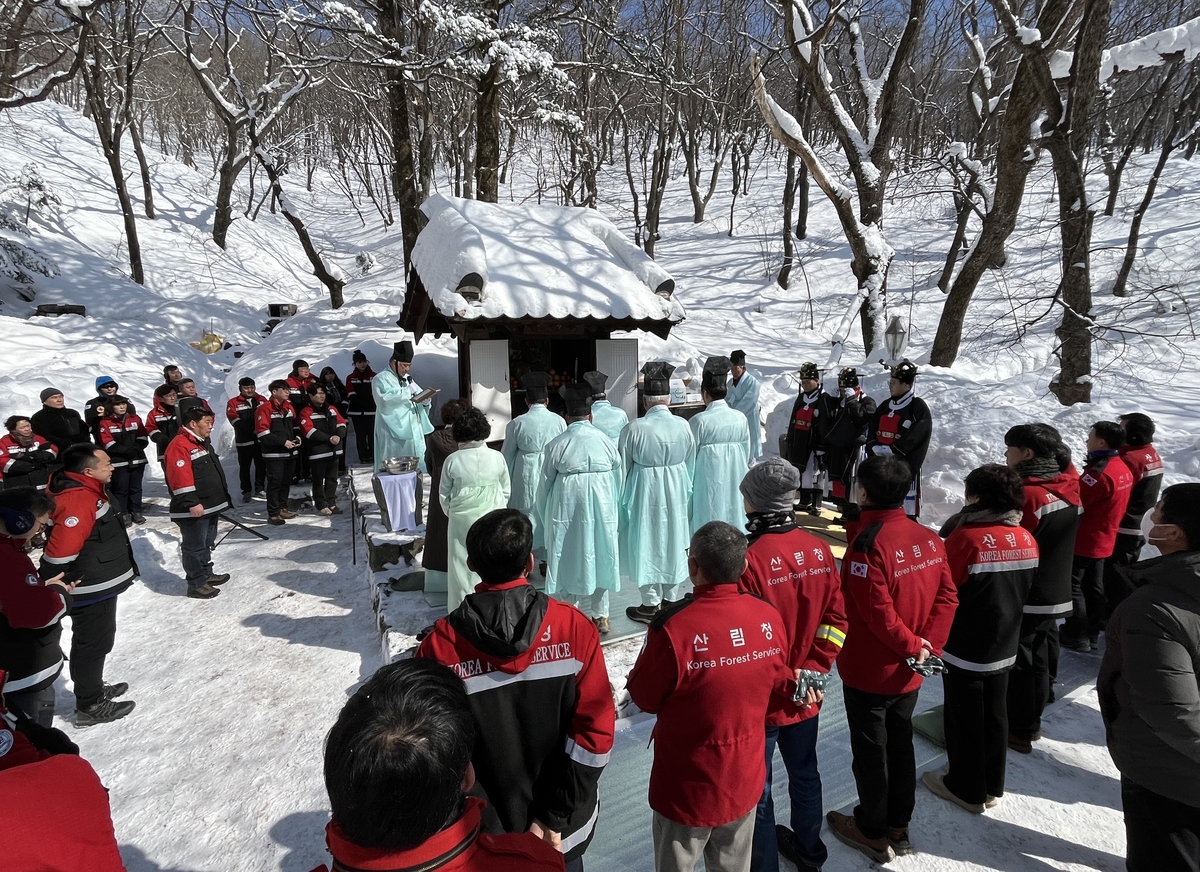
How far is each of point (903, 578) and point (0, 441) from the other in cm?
813

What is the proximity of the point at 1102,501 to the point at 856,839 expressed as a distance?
2.89m

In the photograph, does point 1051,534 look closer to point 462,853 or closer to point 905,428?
point 905,428

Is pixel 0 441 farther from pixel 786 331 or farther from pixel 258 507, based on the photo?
pixel 786 331

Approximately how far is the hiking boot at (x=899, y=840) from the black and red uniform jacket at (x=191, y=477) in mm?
5582

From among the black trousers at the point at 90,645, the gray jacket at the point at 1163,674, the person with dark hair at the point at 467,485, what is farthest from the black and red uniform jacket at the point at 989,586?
the black trousers at the point at 90,645

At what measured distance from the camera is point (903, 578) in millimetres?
2518

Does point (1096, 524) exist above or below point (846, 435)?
below

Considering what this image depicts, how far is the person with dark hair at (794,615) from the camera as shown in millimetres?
2438

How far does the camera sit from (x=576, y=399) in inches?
173

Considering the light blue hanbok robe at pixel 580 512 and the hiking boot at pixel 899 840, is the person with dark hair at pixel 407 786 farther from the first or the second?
the light blue hanbok robe at pixel 580 512

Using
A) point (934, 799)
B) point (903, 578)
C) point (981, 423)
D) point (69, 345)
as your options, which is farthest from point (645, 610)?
point (69, 345)

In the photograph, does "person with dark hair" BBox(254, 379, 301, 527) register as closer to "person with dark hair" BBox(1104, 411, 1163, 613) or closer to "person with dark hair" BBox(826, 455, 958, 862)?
"person with dark hair" BBox(826, 455, 958, 862)

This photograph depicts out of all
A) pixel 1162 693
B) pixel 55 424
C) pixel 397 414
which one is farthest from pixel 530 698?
pixel 55 424

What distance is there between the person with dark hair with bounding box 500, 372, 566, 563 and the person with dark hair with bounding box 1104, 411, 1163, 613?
4.19 m
